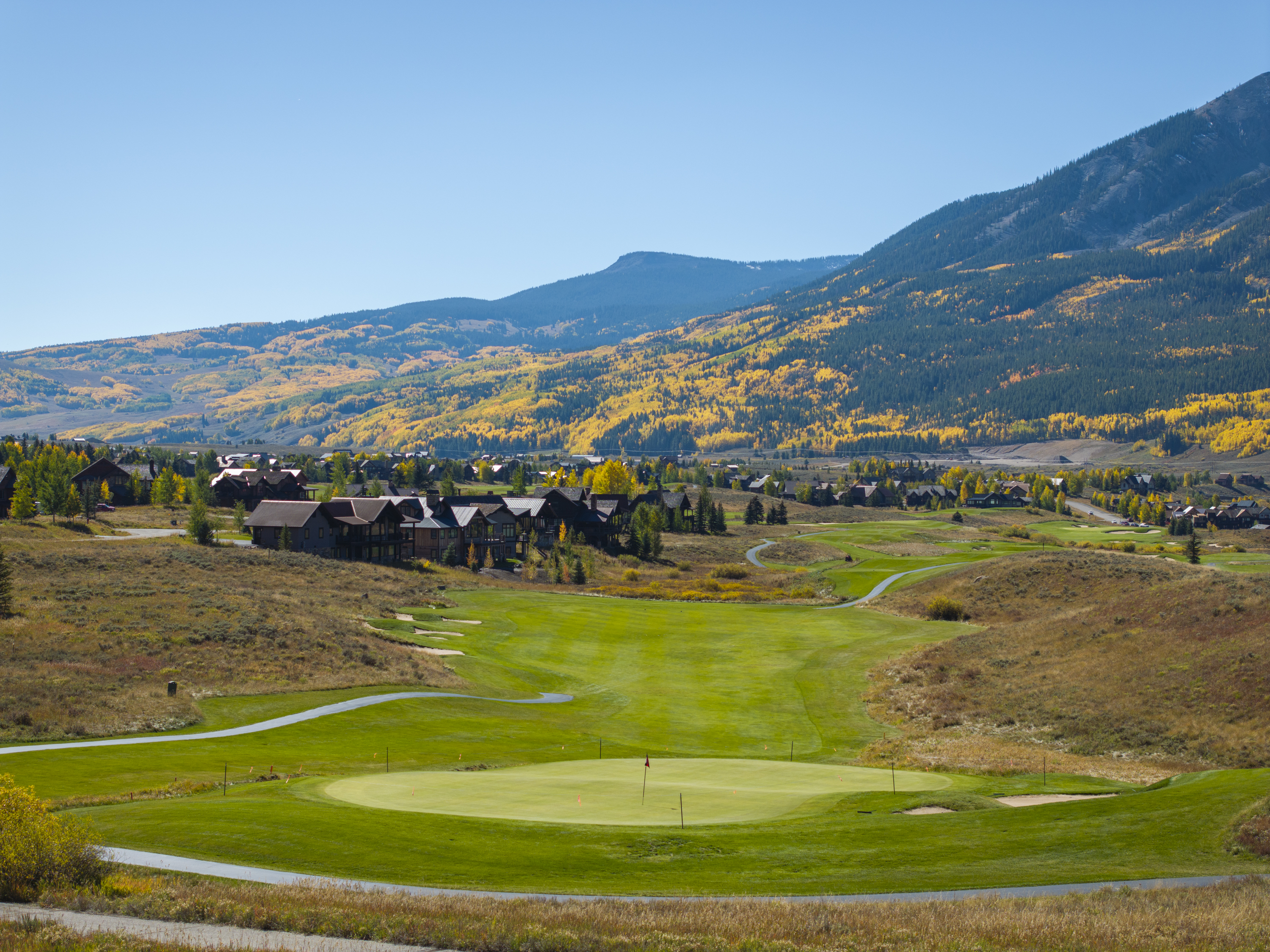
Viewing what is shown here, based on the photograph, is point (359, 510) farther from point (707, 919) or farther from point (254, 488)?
point (707, 919)

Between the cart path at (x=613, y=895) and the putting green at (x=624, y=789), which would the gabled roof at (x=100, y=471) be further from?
the cart path at (x=613, y=895)

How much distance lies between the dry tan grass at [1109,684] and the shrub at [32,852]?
31431 mm

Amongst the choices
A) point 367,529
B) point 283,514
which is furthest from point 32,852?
point 367,529

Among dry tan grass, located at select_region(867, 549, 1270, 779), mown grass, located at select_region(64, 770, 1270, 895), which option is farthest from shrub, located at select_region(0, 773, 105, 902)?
dry tan grass, located at select_region(867, 549, 1270, 779)

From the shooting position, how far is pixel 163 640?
50.2 meters

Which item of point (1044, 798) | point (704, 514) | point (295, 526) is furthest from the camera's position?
point (704, 514)

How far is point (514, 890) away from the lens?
19750 millimetres

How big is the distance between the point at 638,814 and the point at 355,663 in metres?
29.7

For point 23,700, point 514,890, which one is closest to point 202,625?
point 23,700

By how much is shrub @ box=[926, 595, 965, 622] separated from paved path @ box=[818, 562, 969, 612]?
9.46 meters

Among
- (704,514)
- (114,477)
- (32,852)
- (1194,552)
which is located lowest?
(1194,552)

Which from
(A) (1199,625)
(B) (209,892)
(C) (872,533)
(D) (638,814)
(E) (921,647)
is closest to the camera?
(B) (209,892)

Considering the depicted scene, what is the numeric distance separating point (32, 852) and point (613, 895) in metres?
11.1

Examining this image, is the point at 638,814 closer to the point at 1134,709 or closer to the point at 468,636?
the point at 1134,709
